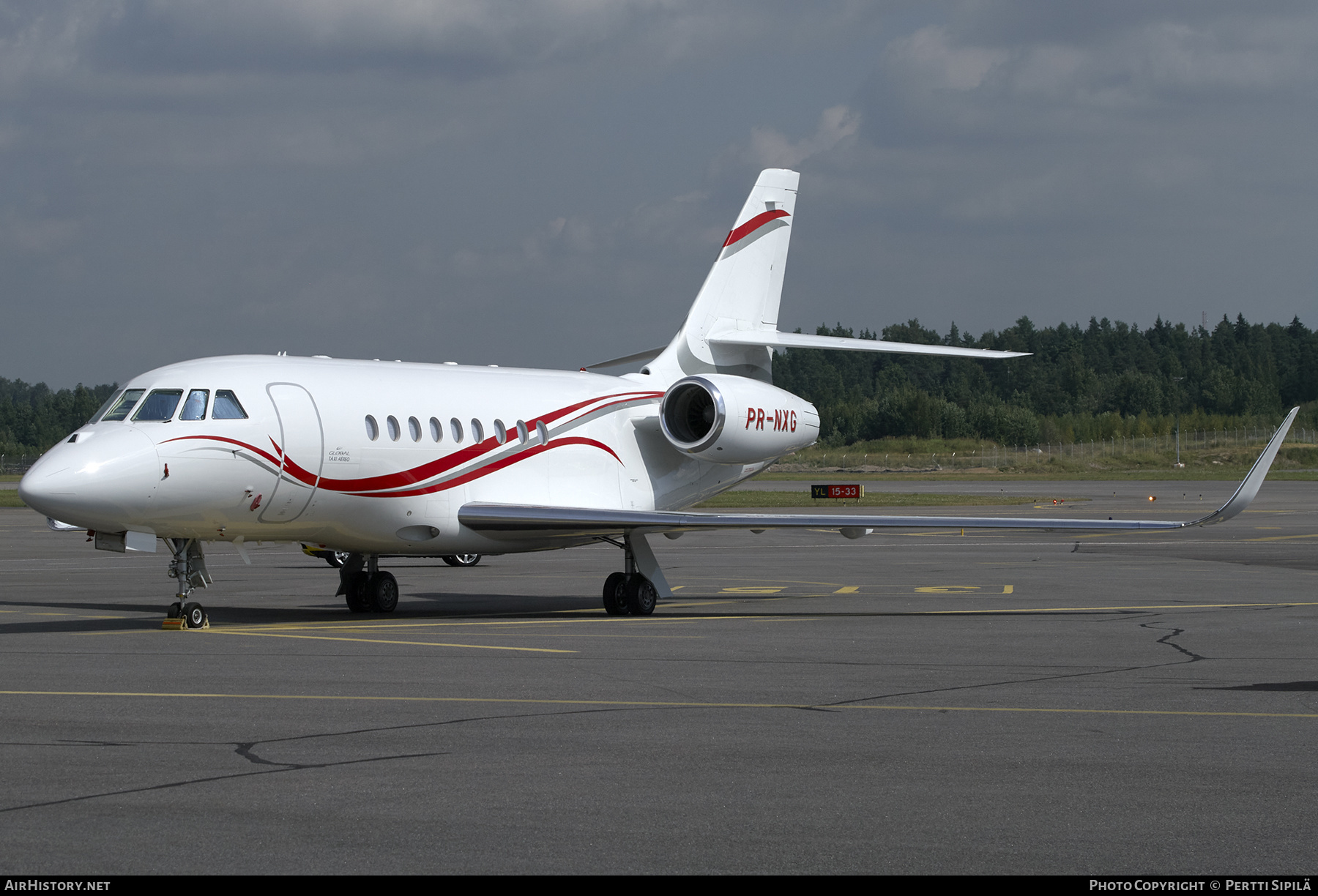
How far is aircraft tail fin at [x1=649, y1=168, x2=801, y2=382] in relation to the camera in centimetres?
2486

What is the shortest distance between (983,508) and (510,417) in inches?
1245

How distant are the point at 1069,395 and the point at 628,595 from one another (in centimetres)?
16087

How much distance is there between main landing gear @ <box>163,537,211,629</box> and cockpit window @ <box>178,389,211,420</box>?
148 centimetres

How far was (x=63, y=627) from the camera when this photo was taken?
1798 centimetres

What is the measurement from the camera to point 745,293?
25672 mm

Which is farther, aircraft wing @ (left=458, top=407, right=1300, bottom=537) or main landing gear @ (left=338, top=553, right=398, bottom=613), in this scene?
main landing gear @ (left=338, top=553, right=398, bottom=613)

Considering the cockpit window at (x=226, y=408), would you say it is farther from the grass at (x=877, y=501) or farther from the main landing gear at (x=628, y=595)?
the grass at (x=877, y=501)

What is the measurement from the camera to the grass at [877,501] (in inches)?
2055

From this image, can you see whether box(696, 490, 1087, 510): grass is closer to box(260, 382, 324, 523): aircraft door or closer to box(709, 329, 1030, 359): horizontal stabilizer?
box(709, 329, 1030, 359): horizontal stabilizer

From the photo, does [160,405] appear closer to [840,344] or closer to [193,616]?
[193,616]

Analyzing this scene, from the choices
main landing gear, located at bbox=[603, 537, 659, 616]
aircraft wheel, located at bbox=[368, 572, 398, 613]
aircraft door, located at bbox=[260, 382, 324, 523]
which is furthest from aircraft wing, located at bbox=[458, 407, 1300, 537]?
aircraft door, located at bbox=[260, 382, 324, 523]

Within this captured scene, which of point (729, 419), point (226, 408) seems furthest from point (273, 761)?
point (729, 419)
